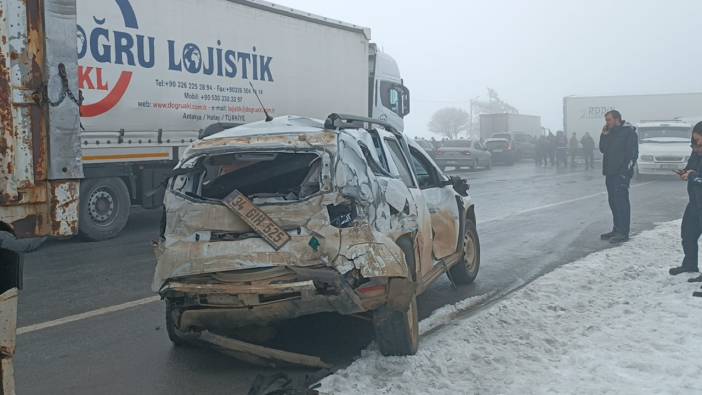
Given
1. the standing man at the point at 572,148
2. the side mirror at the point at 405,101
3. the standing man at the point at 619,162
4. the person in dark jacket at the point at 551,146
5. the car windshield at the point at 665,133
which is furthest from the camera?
the person in dark jacket at the point at 551,146

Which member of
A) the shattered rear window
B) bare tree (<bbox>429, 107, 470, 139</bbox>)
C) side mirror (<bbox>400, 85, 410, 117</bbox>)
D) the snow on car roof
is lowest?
the shattered rear window

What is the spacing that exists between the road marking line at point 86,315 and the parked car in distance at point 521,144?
3479cm

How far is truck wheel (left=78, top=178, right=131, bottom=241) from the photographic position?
1052 cm

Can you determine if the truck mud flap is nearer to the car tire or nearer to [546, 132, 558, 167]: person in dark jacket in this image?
the car tire

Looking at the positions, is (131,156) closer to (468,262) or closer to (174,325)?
(468,262)

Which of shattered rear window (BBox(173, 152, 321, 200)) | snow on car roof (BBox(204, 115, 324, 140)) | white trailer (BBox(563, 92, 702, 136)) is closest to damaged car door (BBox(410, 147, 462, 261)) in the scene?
snow on car roof (BBox(204, 115, 324, 140))

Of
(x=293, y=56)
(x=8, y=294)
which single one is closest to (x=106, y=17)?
(x=293, y=56)

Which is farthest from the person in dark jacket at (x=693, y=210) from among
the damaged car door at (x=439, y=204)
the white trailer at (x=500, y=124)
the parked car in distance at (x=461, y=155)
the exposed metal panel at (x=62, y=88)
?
the white trailer at (x=500, y=124)

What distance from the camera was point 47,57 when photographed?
3252 millimetres

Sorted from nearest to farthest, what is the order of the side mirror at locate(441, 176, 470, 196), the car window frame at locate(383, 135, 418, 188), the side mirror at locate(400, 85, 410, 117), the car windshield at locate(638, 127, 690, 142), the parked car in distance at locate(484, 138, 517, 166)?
1. the car window frame at locate(383, 135, 418, 188)
2. the side mirror at locate(441, 176, 470, 196)
3. the side mirror at locate(400, 85, 410, 117)
4. the car windshield at locate(638, 127, 690, 142)
5. the parked car in distance at locate(484, 138, 517, 166)

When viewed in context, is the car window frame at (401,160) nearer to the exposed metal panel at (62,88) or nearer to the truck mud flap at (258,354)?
the truck mud flap at (258,354)

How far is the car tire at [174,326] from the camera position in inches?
186

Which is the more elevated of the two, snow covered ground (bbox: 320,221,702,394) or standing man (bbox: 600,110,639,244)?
standing man (bbox: 600,110,639,244)

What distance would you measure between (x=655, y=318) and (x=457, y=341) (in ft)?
5.77
